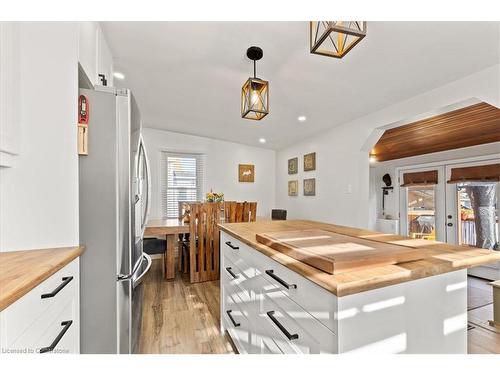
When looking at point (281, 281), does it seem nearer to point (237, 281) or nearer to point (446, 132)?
point (237, 281)

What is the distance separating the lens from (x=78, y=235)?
4.58 ft

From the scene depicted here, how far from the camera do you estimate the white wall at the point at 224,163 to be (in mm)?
4844

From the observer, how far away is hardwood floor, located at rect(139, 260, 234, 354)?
6.24 ft

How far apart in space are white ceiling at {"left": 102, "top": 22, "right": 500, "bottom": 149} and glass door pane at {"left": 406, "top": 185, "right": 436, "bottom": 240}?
252cm

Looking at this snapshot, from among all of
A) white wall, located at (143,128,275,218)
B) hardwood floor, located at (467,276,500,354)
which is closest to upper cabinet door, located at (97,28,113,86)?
white wall, located at (143,128,275,218)

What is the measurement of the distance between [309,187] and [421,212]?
2.33 meters

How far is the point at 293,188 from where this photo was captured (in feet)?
16.6

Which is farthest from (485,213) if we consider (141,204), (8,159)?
(8,159)

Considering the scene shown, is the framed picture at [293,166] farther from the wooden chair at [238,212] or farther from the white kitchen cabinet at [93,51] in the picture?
the white kitchen cabinet at [93,51]

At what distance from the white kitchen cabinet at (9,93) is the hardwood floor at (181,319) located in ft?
5.17

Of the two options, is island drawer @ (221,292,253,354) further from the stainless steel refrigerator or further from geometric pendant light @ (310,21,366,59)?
geometric pendant light @ (310,21,366,59)

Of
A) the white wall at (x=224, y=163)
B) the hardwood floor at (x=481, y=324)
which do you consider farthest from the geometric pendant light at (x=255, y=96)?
the white wall at (x=224, y=163)

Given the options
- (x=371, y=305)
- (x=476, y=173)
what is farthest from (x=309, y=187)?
(x=371, y=305)
